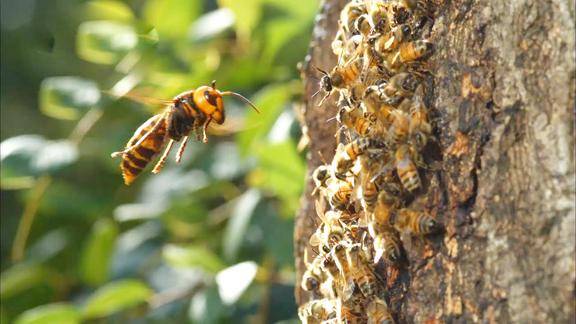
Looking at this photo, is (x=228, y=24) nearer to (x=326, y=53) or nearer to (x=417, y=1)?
(x=326, y=53)

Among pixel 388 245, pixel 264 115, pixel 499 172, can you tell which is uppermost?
pixel 264 115

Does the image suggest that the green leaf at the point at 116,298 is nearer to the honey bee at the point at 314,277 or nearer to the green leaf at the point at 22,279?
the green leaf at the point at 22,279

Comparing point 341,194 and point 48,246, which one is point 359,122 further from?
point 48,246

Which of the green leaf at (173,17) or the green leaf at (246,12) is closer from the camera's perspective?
the green leaf at (246,12)

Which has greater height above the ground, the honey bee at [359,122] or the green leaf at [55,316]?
the honey bee at [359,122]

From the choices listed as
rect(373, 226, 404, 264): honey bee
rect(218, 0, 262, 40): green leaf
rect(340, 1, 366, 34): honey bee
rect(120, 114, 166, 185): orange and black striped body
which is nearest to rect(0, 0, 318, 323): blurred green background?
rect(218, 0, 262, 40): green leaf

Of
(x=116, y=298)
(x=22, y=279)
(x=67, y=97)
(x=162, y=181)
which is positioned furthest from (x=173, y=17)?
(x=22, y=279)

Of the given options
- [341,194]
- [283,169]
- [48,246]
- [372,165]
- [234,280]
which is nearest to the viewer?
[372,165]

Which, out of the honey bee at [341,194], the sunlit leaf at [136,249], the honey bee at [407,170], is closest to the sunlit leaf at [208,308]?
the sunlit leaf at [136,249]

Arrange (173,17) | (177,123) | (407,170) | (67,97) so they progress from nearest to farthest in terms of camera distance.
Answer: (407,170), (177,123), (67,97), (173,17)
